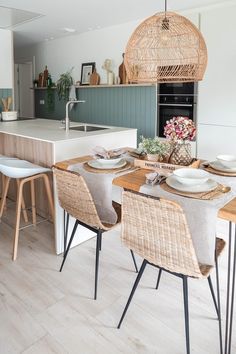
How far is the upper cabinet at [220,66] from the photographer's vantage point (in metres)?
3.80

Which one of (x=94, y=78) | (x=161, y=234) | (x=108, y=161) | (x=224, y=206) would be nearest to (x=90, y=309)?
(x=161, y=234)

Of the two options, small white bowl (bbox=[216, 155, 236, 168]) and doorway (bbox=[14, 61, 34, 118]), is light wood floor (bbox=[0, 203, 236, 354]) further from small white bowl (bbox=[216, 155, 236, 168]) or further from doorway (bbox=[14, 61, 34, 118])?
doorway (bbox=[14, 61, 34, 118])

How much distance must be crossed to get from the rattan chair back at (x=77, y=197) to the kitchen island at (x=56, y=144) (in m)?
0.57

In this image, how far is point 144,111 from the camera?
4.95m

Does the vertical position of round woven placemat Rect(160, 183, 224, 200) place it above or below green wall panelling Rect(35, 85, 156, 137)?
below

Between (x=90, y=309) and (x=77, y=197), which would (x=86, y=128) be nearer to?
(x=77, y=197)

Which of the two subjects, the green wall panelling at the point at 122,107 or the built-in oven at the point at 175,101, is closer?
the built-in oven at the point at 175,101

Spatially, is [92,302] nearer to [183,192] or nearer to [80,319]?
[80,319]

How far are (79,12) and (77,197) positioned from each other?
325 cm

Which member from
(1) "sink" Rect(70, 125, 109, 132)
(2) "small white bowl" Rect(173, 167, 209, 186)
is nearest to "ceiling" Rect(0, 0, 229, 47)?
(1) "sink" Rect(70, 125, 109, 132)

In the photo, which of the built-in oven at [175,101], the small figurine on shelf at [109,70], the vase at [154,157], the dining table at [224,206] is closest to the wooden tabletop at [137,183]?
Result: the dining table at [224,206]

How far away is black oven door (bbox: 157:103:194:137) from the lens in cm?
436

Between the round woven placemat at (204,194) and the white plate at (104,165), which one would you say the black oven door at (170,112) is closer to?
the white plate at (104,165)

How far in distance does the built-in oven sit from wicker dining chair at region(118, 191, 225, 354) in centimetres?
303
